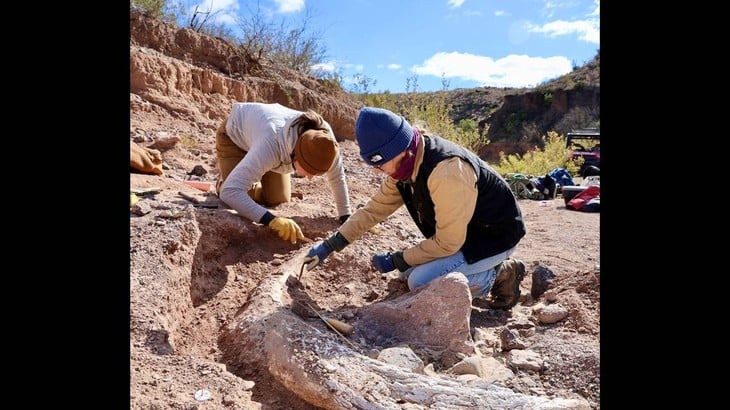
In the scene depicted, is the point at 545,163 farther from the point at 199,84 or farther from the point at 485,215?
the point at 485,215

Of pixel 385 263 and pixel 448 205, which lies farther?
pixel 385 263

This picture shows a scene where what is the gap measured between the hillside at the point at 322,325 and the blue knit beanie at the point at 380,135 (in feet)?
2.11

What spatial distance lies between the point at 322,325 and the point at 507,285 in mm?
1191

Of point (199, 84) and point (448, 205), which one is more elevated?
point (199, 84)

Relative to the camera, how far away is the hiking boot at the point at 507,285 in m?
2.95

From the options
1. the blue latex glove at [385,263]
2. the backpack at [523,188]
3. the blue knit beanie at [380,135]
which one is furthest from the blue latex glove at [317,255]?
the backpack at [523,188]

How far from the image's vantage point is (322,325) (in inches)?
90.6

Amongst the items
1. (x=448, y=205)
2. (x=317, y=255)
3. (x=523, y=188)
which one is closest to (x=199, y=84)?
(x=523, y=188)

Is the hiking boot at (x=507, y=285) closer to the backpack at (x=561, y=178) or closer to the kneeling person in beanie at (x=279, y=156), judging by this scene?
the kneeling person in beanie at (x=279, y=156)

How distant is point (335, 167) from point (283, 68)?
21.1ft
